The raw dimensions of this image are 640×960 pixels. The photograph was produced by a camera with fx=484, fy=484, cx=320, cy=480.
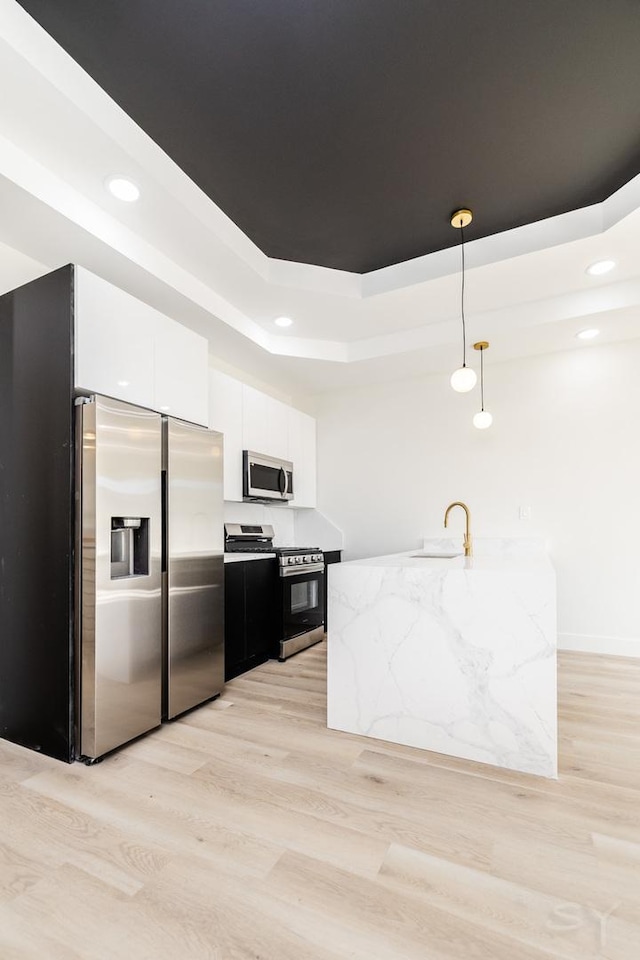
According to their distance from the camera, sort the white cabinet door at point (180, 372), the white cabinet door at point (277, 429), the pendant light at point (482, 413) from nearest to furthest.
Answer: the white cabinet door at point (180, 372) → the pendant light at point (482, 413) → the white cabinet door at point (277, 429)

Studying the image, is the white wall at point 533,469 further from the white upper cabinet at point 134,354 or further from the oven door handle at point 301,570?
the white upper cabinet at point 134,354

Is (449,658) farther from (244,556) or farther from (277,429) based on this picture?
(277,429)

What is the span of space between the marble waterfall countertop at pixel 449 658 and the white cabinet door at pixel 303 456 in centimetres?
239

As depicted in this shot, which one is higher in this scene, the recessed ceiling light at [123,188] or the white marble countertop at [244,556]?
the recessed ceiling light at [123,188]

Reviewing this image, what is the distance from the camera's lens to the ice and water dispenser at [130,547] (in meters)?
2.30

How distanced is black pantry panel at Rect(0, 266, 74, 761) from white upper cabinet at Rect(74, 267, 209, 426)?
8 cm

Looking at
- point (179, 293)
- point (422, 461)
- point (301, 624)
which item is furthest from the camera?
point (422, 461)

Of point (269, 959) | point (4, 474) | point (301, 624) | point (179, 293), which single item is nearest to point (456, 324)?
point (179, 293)

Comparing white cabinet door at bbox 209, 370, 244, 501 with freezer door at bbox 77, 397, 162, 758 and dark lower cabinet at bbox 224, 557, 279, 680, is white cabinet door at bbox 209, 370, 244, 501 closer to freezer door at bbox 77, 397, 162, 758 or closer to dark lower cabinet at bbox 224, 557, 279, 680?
dark lower cabinet at bbox 224, 557, 279, 680

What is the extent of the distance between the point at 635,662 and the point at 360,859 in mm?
3032

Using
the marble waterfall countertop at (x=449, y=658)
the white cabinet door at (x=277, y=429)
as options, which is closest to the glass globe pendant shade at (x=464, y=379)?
the marble waterfall countertop at (x=449, y=658)

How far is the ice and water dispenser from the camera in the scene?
2303 millimetres

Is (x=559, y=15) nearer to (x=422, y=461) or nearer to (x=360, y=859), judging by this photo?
(x=360, y=859)

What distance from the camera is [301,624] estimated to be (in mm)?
3926
